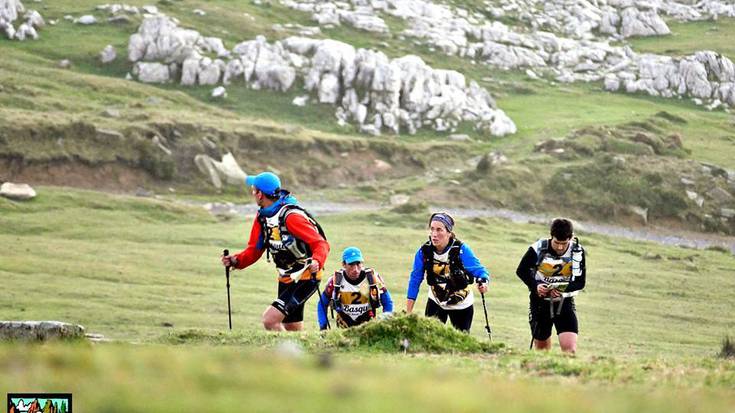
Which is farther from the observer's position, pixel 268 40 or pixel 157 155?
pixel 268 40

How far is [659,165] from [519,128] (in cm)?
1384

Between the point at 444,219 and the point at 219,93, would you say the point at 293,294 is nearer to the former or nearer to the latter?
the point at 444,219

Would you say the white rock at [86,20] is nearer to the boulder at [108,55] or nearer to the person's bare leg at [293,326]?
the boulder at [108,55]

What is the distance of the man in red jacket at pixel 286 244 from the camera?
18531 mm

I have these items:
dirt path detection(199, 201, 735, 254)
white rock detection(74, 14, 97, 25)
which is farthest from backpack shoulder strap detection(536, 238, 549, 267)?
white rock detection(74, 14, 97, 25)

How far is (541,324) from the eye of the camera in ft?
63.0

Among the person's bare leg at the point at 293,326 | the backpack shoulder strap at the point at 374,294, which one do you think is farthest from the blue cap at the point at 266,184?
the backpack shoulder strap at the point at 374,294

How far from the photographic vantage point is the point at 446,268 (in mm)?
19062

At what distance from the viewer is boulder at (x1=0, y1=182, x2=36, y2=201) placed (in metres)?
54.3

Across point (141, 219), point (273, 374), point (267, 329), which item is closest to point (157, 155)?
point (141, 219)

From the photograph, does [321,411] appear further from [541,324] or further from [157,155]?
[157,155]

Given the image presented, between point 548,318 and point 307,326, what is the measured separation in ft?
51.4
